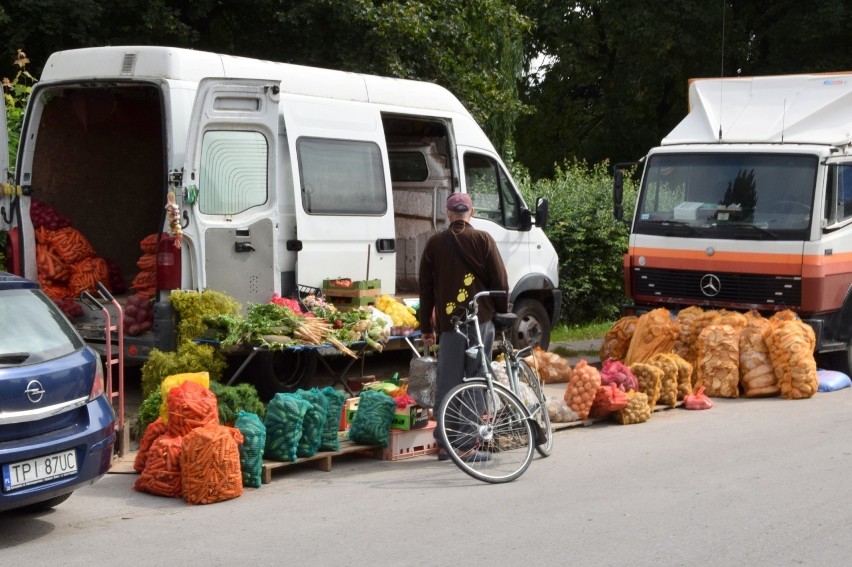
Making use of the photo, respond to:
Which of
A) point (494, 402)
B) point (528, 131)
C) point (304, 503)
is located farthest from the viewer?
point (528, 131)

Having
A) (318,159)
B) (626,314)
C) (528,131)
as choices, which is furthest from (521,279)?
(528,131)

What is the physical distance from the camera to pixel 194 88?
31.7 feet

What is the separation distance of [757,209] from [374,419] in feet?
19.6

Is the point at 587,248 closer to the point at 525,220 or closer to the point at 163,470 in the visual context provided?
the point at 525,220

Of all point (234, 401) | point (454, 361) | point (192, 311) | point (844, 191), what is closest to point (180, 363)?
point (192, 311)

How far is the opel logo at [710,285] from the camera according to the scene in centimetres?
1248

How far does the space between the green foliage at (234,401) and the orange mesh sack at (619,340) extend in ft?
17.7

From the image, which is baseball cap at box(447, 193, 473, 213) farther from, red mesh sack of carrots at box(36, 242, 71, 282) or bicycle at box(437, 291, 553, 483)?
red mesh sack of carrots at box(36, 242, 71, 282)

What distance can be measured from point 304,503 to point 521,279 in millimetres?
5983

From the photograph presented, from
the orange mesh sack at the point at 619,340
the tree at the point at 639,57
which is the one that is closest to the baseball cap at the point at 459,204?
the orange mesh sack at the point at 619,340

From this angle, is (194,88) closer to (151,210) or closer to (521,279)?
(151,210)

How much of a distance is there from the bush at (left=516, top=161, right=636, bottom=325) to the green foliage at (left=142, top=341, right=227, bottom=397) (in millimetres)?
8837

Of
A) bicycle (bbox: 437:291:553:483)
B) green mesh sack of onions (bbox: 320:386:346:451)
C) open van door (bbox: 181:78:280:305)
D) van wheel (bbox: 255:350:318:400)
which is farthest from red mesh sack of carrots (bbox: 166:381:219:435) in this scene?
van wheel (bbox: 255:350:318:400)

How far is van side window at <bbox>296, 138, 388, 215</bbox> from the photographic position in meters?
10.5
